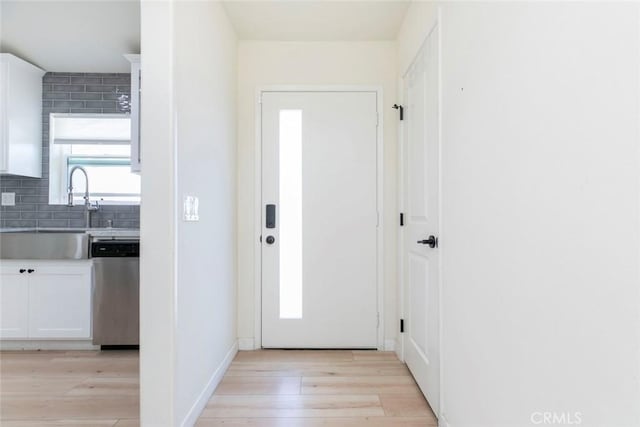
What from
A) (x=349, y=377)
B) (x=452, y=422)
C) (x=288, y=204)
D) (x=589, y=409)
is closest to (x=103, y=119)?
(x=288, y=204)

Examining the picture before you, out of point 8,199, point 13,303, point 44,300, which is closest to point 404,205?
point 44,300

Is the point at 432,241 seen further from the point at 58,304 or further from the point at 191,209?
the point at 58,304

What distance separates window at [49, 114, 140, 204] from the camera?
3.33 metres

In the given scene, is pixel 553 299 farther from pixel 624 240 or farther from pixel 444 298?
pixel 444 298

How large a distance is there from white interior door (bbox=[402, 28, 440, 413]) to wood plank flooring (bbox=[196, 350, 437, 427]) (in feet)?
0.51

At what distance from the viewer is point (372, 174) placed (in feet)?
9.27

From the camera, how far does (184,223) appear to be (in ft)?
5.45

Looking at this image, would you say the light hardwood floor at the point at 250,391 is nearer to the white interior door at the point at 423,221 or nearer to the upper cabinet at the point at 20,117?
the white interior door at the point at 423,221

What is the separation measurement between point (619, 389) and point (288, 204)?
2334 mm

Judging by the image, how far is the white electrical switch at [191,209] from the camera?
1688mm

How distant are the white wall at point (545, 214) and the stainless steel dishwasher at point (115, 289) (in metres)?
2.38

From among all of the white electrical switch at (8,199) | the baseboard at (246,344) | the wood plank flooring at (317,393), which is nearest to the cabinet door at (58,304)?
the white electrical switch at (8,199)

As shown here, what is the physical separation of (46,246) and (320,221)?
7.29ft

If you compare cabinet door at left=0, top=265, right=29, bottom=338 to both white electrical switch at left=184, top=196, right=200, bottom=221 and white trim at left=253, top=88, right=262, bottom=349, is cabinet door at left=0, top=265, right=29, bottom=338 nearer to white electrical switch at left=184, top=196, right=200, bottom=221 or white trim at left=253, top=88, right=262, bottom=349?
white trim at left=253, top=88, right=262, bottom=349
